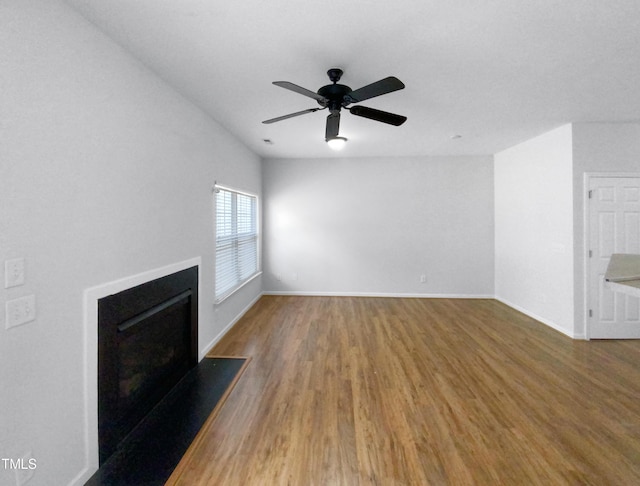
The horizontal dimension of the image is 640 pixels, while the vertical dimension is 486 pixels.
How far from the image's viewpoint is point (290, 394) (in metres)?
2.34

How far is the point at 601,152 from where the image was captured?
346 cm

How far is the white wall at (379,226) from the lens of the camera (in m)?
5.27

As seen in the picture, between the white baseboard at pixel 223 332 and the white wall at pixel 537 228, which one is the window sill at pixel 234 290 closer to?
the white baseboard at pixel 223 332

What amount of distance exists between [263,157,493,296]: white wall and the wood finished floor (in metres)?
1.75

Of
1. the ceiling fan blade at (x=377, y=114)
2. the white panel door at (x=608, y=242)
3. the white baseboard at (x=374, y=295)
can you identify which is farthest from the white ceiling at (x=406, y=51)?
Result: the white baseboard at (x=374, y=295)

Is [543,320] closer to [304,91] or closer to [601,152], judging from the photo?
[601,152]

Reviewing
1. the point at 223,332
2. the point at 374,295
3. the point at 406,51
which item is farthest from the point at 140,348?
the point at 374,295

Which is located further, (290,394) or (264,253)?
(264,253)

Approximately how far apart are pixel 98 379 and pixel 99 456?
451mm

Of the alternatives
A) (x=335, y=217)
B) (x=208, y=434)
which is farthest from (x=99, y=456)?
(x=335, y=217)

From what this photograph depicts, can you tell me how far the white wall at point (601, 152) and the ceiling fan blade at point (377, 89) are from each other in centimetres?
304

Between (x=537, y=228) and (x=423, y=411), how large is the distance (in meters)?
3.44

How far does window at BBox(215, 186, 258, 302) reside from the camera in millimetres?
3635

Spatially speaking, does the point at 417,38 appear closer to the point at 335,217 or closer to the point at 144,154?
the point at 144,154
